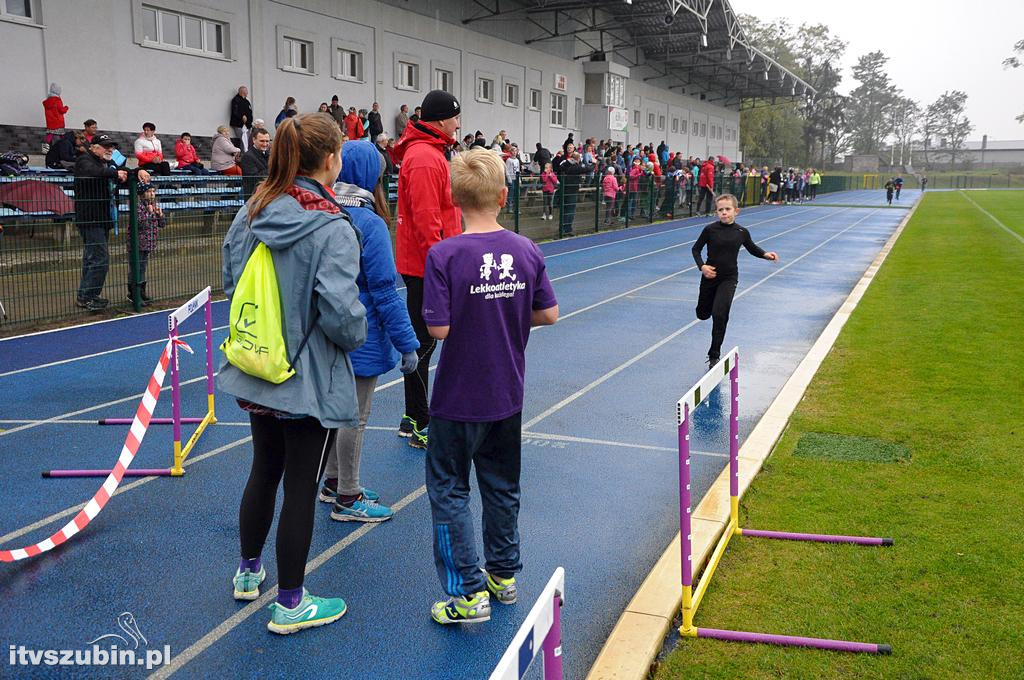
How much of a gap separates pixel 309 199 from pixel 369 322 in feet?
3.96

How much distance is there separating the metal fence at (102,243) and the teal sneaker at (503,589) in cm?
856

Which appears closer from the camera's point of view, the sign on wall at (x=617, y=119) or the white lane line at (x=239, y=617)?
the white lane line at (x=239, y=617)

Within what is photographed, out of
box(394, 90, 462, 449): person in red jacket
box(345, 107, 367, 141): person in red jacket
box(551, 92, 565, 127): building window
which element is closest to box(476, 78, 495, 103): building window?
box(551, 92, 565, 127): building window

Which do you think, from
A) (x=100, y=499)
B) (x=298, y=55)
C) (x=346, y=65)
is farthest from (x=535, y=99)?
(x=100, y=499)

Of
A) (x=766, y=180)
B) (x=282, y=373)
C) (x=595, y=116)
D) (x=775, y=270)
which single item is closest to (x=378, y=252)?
(x=282, y=373)

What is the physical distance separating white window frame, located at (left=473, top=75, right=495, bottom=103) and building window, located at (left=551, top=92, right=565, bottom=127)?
5.77 meters

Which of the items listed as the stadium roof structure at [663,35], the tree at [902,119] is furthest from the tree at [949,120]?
the stadium roof structure at [663,35]

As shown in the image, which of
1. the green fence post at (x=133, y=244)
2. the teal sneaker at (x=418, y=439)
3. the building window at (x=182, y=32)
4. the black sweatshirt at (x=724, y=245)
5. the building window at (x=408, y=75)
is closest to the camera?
the teal sneaker at (x=418, y=439)

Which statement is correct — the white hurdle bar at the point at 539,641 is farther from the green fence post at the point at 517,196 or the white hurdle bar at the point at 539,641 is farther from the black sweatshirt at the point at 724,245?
the green fence post at the point at 517,196

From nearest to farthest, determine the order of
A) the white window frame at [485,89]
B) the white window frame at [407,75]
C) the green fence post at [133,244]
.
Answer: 1. the green fence post at [133,244]
2. the white window frame at [407,75]
3. the white window frame at [485,89]

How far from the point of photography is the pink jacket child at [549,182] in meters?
23.0

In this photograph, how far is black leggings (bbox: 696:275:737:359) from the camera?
891cm

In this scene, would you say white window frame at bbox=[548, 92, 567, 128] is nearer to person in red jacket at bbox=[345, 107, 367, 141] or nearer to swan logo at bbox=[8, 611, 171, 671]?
person in red jacket at bbox=[345, 107, 367, 141]

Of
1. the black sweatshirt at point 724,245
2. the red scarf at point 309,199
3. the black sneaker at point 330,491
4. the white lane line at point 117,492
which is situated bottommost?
the white lane line at point 117,492
